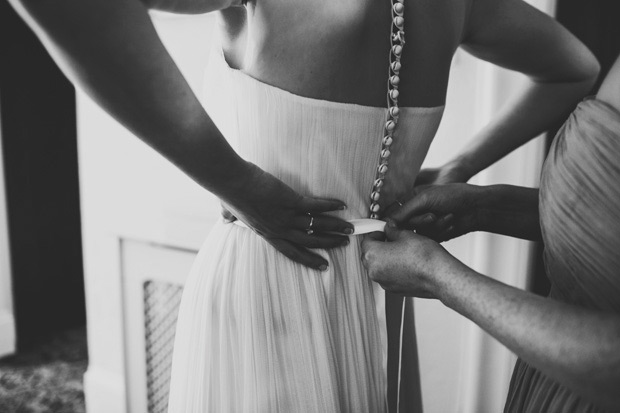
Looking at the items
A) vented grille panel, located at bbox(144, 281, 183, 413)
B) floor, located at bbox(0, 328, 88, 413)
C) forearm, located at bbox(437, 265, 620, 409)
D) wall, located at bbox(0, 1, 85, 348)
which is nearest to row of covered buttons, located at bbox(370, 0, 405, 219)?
forearm, located at bbox(437, 265, 620, 409)

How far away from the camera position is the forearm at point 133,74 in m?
0.49

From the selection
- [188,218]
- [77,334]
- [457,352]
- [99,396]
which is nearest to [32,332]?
[77,334]

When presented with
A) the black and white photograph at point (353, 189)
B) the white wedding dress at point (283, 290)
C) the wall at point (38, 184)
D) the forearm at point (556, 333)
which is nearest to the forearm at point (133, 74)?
the black and white photograph at point (353, 189)

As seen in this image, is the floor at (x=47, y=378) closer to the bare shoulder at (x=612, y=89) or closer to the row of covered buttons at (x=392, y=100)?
the row of covered buttons at (x=392, y=100)

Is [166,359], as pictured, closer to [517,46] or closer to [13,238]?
[13,238]

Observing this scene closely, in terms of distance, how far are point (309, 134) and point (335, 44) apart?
0.12 m

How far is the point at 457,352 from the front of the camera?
1.50 metres

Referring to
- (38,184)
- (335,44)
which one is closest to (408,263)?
(335,44)

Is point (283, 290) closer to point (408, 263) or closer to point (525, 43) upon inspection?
point (408, 263)

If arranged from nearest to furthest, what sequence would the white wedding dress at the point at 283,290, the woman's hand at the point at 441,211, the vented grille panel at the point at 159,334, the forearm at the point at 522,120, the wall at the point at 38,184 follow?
the white wedding dress at the point at 283,290, the woman's hand at the point at 441,211, the forearm at the point at 522,120, the vented grille panel at the point at 159,334, the wall at the point at 38,184

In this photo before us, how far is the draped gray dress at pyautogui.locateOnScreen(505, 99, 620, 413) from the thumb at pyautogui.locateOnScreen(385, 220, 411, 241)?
0.58 feet

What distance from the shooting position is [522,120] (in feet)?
3.60

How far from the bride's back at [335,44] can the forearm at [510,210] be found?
26cm

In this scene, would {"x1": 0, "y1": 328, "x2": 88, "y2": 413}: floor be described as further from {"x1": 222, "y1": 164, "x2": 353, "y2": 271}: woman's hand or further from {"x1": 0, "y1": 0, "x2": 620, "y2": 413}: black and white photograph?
{"x1": 222, "y1": 164, "x2": 353, "y2": 271}: woman's hand
